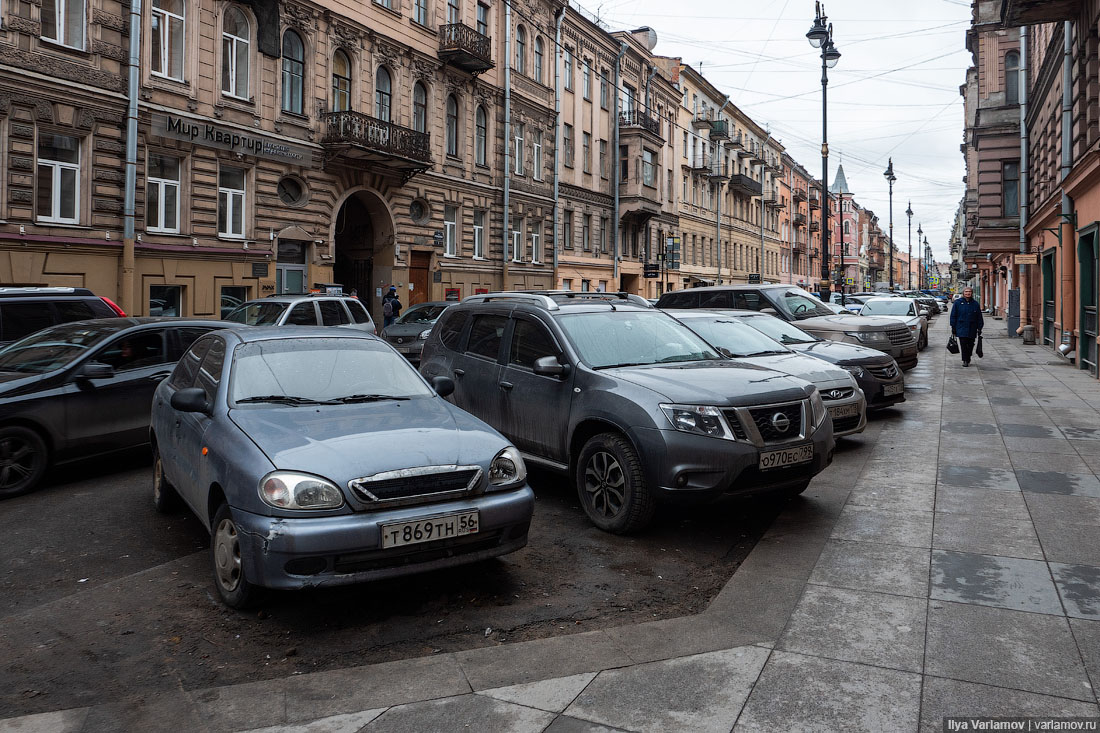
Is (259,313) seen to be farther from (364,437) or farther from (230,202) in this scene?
(364,437)

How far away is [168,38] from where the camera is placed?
19234 millimetres

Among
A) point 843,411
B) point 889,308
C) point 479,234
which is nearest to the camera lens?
point 843,411

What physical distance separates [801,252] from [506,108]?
61054 millimetres

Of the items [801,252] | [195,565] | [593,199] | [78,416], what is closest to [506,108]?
[593,199]

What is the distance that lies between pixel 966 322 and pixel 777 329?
32.7 ft

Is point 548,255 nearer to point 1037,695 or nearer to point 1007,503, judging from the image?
point 1007,503

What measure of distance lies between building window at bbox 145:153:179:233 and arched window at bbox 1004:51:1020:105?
104 feet

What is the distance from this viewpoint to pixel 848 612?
14.3ft

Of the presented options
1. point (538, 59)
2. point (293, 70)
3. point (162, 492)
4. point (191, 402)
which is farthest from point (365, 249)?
point (191, 402)

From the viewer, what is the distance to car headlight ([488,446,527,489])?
4679 millimetres

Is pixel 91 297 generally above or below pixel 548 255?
below

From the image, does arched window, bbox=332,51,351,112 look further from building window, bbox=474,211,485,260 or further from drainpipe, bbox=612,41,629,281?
drainpipe, bbox=612,41,629,281

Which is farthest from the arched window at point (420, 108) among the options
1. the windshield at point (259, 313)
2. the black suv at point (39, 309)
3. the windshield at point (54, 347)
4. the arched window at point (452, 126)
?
the windshield at point (54, 347)

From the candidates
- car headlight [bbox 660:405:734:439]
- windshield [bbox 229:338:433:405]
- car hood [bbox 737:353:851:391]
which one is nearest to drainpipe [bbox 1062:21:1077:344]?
car hood [bbox 737:353:851:391]
